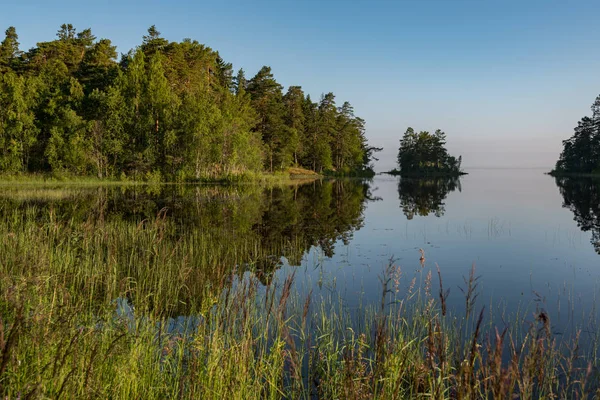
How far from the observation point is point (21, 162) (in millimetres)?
51344

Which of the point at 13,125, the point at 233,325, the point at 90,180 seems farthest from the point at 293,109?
the point at 233,325

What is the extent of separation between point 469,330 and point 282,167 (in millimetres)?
74176

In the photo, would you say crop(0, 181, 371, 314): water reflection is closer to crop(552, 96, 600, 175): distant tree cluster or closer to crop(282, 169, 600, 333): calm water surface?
crop(282, 169, 600, 333): calm water surface

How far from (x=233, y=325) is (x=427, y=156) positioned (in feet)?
388

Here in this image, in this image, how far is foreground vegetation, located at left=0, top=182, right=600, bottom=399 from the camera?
326cm

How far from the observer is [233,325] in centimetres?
580

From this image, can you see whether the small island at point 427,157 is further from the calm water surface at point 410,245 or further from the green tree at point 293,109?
the calm water surface at point 410,245

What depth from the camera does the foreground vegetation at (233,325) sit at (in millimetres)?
3262

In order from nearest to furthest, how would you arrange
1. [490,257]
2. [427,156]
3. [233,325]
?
[233,325] < [490,257] < [427,156]

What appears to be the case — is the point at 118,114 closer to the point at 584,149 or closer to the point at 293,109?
the point at 293,109

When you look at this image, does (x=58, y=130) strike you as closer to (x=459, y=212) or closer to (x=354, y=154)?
(x=459, y=212)

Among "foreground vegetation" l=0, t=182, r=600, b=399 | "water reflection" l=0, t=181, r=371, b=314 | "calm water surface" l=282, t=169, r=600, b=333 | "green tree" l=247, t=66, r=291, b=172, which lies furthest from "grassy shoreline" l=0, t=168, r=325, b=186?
"calm water surface" l=282, t=169, r=600, b=333

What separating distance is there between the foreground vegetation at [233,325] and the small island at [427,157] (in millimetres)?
94680

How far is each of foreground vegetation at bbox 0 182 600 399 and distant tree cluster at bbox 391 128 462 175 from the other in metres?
94.7
